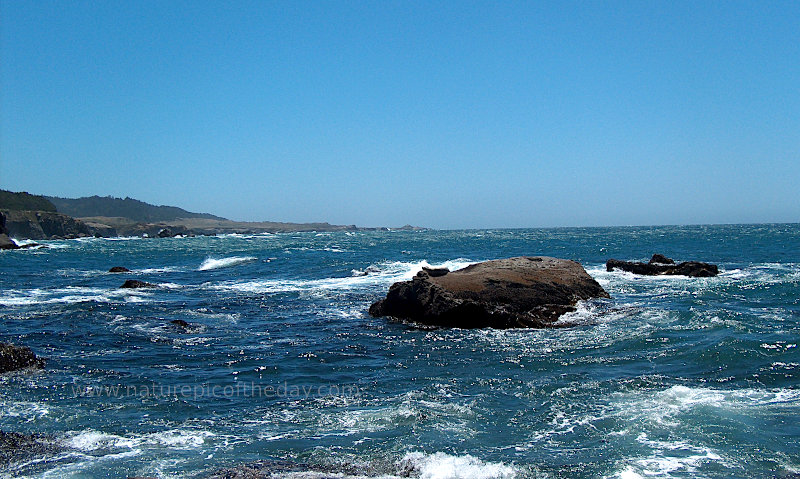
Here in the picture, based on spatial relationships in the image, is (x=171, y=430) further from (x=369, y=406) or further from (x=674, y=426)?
(x=674, y=426)

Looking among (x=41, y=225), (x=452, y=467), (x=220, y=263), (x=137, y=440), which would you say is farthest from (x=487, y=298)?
(x=41, y=225)

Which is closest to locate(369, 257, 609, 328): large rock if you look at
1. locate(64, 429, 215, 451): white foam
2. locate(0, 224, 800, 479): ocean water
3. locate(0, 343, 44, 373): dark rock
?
locate(0, 224, 800, 479): ocean water

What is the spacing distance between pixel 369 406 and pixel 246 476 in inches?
133

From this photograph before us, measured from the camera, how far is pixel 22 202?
134 m

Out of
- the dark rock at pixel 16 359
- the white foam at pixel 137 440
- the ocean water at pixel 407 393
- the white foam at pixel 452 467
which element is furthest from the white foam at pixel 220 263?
the white foam at pixel 452 467

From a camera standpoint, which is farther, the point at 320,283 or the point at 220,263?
the point at 220,263

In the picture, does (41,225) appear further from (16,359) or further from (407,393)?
(407,393)

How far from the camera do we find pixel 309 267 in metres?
42.3

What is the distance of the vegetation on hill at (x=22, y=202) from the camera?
129988 millimetres

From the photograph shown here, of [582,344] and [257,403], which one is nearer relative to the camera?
[257,403]

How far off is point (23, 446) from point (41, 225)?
129 meters

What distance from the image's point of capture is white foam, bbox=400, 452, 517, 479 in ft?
24.9

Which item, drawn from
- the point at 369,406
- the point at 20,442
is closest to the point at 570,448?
the point at 369,406

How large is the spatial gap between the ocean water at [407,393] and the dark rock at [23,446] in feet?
0.49
